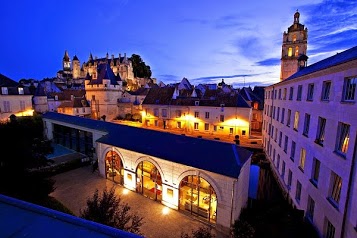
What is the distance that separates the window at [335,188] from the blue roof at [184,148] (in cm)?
448

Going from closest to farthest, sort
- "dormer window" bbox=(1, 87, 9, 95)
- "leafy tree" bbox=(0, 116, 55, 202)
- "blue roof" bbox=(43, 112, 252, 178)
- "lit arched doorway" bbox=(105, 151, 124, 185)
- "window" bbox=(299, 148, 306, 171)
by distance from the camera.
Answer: "leafy tree" bbox=(0, 116, 55, 202)
"blue roof" bbox=(43, 112, 252, 178)
"window" bbox=(299, 148, 306, 171)
"lit arched doorway" bbox=(105, 151, 124, 185)
"dormer window" bbox=(1, 87, 9, 95)

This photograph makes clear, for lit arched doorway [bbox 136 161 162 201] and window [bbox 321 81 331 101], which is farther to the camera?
lit arched doorway [bbox 136 161 162 201]

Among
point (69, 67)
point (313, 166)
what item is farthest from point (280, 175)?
point (69, 67)

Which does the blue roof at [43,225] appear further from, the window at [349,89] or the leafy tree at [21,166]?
the window at [349,89]

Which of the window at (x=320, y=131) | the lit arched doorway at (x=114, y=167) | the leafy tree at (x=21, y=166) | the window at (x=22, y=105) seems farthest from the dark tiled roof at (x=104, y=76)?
the window at (x=320, y=131)

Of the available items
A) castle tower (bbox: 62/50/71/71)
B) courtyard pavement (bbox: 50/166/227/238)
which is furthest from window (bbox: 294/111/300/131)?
castle tower (bbox: 62/50/71/71)

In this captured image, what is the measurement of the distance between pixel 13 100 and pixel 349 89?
45901 mm

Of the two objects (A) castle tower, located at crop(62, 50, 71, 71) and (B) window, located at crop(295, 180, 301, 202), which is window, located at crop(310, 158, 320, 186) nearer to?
(B) window, located at crop(295, 180, 301, 202)

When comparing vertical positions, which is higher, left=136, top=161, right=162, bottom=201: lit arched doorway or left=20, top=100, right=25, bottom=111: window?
left=20, top=100, right=25, bottom=111: window

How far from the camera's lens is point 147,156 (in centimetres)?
1478

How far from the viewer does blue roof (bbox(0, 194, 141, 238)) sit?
3439 millimetres

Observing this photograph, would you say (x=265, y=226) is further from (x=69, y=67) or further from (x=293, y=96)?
(x=69, y=67)

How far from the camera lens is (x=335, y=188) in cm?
945

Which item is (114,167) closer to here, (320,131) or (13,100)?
(320,131)
